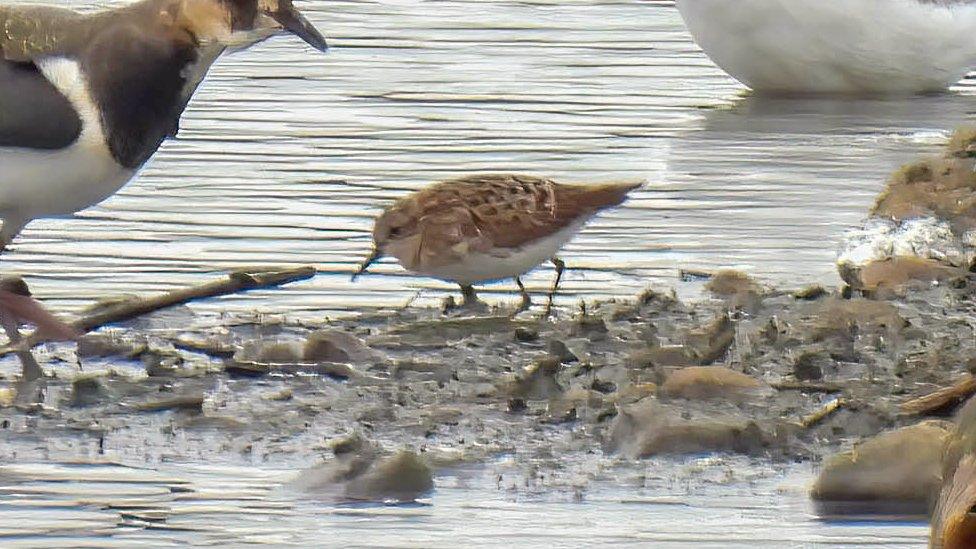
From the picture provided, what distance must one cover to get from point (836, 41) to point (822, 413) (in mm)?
6420

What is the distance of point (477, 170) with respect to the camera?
32.6 feet

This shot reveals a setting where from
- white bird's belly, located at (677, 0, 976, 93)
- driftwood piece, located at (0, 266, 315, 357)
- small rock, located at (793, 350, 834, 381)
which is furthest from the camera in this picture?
white bird's belly, located at (677, 0, 976, 93)

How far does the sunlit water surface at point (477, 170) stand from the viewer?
507cm

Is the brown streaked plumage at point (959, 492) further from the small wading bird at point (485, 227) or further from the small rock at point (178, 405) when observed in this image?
the small wading bird at point (485, 227)

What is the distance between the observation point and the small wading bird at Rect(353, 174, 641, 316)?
728 cm

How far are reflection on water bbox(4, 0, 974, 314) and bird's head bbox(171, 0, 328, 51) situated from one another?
107 centimetres

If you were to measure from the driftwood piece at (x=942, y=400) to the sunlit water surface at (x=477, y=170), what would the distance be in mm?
571

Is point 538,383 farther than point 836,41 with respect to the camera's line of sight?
No

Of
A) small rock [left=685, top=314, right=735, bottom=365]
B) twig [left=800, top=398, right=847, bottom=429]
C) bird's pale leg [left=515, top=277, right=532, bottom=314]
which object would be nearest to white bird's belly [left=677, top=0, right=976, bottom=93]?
bird's pale leg [left=515, top=277, right=532, bottom=314]

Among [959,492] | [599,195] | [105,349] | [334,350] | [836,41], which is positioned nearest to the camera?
[959,492]

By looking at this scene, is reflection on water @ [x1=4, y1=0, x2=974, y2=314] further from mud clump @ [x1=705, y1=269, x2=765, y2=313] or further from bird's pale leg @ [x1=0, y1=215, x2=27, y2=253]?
bird's pale leg @ [x1=0, y1=215, x2=27, y2=253]

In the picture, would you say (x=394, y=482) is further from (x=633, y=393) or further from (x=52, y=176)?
(x=52, y=176)

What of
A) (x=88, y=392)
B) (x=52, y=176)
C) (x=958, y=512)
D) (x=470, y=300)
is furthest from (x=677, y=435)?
(x=470, y=300)

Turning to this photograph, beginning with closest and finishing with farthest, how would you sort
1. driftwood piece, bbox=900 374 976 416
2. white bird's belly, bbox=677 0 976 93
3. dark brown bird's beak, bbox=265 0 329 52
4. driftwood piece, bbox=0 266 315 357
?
driftwood piece, bbox=900 374 976 416 < dark brown bird's beak, bbox=265 0 329 52 < driftwood piece, bbox=0 266 315 357 < white bird's belly, bbox=677 0 976 93
